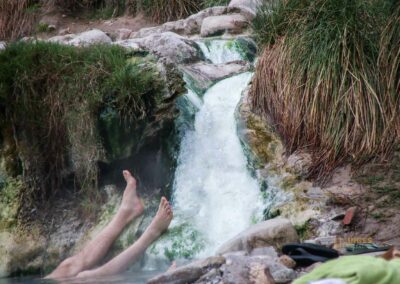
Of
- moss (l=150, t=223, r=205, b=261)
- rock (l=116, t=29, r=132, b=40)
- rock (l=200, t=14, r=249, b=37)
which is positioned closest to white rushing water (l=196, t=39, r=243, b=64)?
rock (l=200, t=14, r=249, b=37)

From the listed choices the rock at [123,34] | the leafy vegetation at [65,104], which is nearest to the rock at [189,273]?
the leafy vegetation at [65,104]

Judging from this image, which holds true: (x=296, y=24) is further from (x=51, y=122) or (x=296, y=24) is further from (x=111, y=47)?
(x=51, y=122)

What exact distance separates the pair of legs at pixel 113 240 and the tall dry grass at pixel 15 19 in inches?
293

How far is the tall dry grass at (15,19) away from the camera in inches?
543

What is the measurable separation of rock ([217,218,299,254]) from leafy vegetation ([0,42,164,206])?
234cm

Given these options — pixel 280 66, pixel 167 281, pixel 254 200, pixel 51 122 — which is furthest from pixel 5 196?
pixel 167 281

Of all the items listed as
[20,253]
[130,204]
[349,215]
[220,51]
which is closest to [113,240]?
[130,204]

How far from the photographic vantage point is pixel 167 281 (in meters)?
4.69

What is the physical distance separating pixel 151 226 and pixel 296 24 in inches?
99.3

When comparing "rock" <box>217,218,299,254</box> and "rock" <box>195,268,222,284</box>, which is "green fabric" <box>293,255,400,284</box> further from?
→ "rock" <box>217,218,299,254</box>

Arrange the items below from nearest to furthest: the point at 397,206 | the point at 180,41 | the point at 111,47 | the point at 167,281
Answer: the point at 167,281 → the point at 397,206 → the point at 111,47 → the point at 180,41

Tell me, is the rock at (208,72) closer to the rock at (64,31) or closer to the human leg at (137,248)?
the human leg at (137,248)

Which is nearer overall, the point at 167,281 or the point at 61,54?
the point at 167,281

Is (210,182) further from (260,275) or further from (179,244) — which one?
(260,275)
